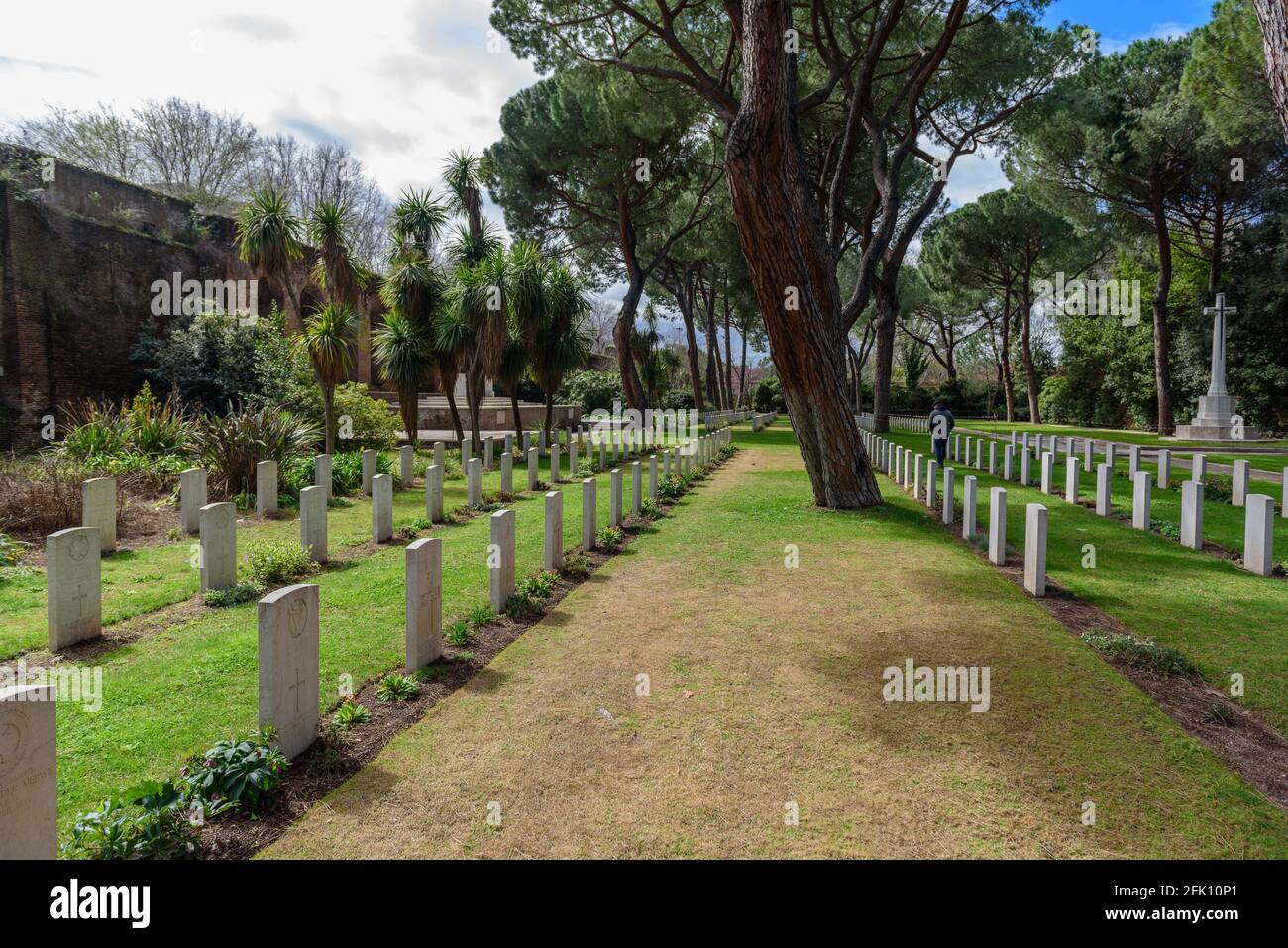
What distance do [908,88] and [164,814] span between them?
18.7 metres

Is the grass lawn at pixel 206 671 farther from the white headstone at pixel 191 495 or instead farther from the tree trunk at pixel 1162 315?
the tree trunk at pixel 1162 315

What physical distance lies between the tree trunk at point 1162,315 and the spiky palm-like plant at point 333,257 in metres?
28.4

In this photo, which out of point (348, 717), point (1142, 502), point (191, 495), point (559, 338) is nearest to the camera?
point (348, 717)

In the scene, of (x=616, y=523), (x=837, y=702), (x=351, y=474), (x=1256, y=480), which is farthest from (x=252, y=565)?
(x=1256, y=480)

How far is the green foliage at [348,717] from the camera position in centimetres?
406

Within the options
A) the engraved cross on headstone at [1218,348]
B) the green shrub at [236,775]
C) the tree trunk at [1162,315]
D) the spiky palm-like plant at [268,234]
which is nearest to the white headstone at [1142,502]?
the green shrub at [236,775]

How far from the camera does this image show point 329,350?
608 inches

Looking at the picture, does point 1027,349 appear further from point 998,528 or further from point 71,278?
point 71,278

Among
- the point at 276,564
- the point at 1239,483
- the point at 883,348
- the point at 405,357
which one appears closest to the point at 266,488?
the point at 276,564

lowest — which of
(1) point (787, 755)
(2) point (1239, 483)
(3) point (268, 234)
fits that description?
(1) point (787, 755)

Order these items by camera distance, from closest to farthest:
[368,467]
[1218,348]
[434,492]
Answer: [434,492], [368,467], [1218,348]

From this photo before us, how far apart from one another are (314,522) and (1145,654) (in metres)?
7.75

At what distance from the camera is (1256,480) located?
14.8 m

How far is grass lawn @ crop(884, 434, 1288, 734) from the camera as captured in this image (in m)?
4.99
